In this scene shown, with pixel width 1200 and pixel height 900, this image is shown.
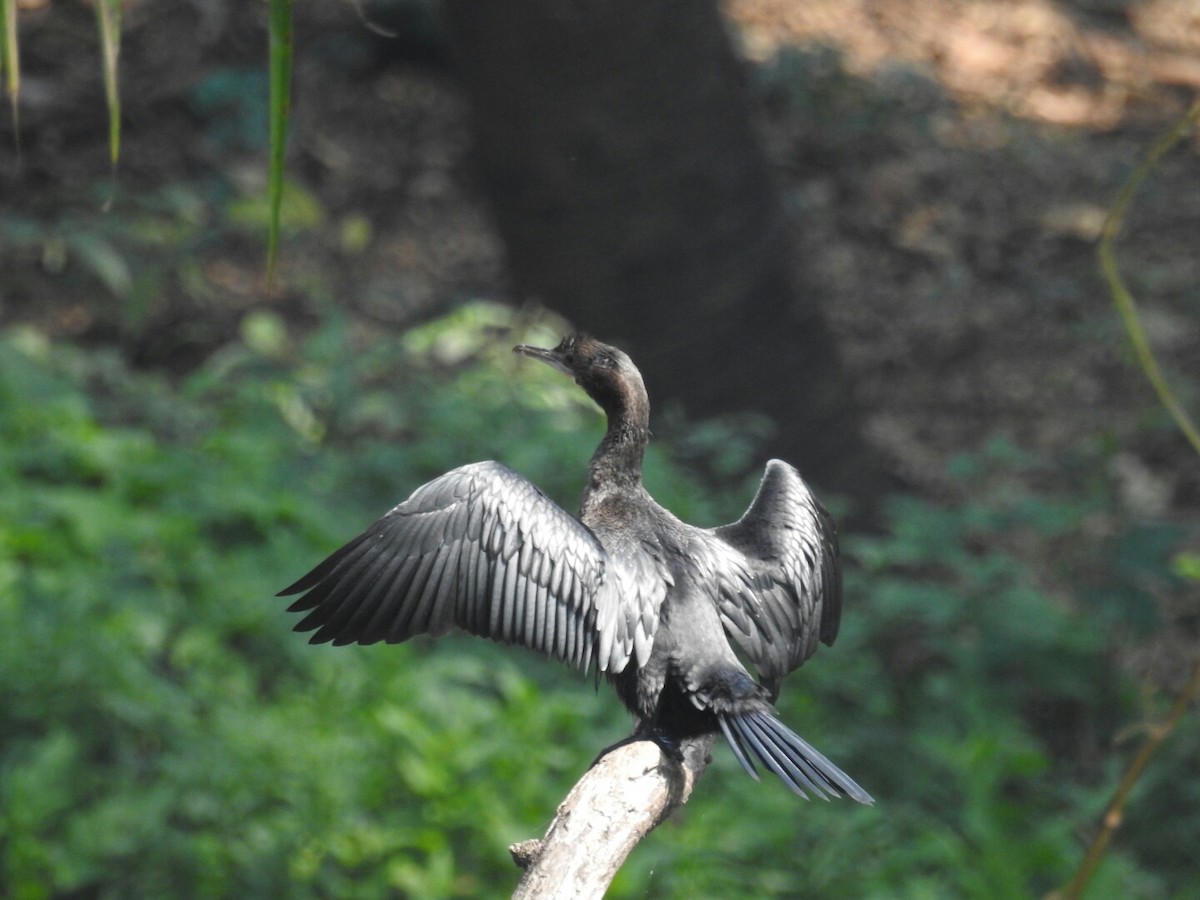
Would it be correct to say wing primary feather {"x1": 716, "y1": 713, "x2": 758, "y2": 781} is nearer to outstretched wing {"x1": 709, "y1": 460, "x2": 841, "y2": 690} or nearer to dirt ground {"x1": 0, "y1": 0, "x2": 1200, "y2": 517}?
outstretched wing {"x1": 709, "y1": 460, "x2": 841, "y2": 690}

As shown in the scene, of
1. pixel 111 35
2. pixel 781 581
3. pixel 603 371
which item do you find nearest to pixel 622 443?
pixel 603 371

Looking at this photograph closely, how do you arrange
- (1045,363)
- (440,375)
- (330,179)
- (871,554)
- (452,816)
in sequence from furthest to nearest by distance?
(330,179), (1045,363), (440,375), (871,554), (452,816)

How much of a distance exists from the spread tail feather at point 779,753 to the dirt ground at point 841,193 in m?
4.73

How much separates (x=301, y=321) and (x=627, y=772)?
6.24m

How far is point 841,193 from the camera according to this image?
962 centimetres

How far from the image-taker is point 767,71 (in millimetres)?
9797

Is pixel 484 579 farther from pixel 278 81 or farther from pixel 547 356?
pixel 278 81

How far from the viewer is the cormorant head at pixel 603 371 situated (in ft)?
11.0

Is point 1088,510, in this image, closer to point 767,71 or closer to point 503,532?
point 503,532

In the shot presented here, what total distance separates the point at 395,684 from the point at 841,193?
19.0ft

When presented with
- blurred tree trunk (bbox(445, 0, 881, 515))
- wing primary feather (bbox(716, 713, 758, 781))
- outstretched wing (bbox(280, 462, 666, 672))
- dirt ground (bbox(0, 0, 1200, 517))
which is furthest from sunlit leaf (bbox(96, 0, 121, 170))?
dirt ground (bbox(0, 0, 1200, 517))

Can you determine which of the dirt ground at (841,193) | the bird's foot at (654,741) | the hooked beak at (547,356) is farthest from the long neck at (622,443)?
the dirt ground at (841,193)

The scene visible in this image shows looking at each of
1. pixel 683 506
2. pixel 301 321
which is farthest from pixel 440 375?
pixel 683 506

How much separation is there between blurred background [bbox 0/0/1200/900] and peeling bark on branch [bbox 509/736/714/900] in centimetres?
97
